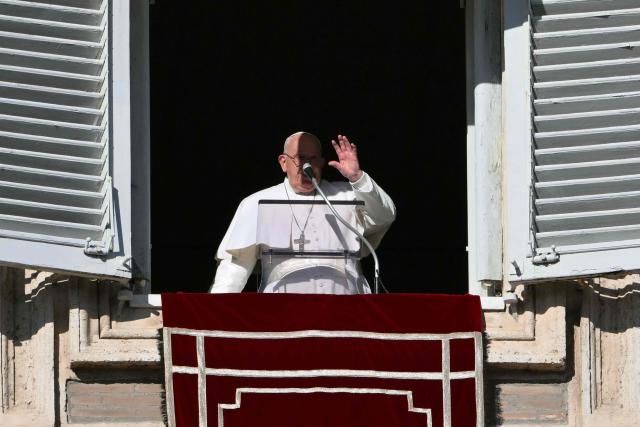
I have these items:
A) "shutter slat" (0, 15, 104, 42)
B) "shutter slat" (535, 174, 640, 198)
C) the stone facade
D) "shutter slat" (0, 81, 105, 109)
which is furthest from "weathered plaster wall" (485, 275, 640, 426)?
"shutter slat" (0, 15, 104, 42)

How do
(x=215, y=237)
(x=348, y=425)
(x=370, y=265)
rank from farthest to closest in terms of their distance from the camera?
(x=215, y=237), (x=370, y=265), (x=348, y=425)

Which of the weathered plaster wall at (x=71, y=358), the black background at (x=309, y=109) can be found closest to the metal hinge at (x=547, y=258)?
the weathered plaster wall at (x=71, y=358)

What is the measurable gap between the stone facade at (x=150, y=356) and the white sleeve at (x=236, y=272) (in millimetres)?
401

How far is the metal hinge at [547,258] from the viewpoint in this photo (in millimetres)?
8542

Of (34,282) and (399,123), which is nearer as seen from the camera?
(34,282)

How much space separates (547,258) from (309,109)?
4279 millimetres

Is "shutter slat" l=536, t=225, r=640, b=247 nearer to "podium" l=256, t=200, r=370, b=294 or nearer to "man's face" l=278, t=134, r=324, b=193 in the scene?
"podium" l=256, t=200, r=370, b=294

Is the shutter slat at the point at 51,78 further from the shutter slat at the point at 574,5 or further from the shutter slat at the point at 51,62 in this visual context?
the shutter slat at the point at 574,5

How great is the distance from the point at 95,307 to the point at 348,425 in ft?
3.12

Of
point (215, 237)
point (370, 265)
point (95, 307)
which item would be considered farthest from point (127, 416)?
point (215, 237)

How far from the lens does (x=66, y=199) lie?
28.1 ft

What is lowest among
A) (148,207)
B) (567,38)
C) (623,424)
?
(623,424)

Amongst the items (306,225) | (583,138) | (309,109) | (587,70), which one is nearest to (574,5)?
(587,70)

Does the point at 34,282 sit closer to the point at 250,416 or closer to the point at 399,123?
the point at 250,416
